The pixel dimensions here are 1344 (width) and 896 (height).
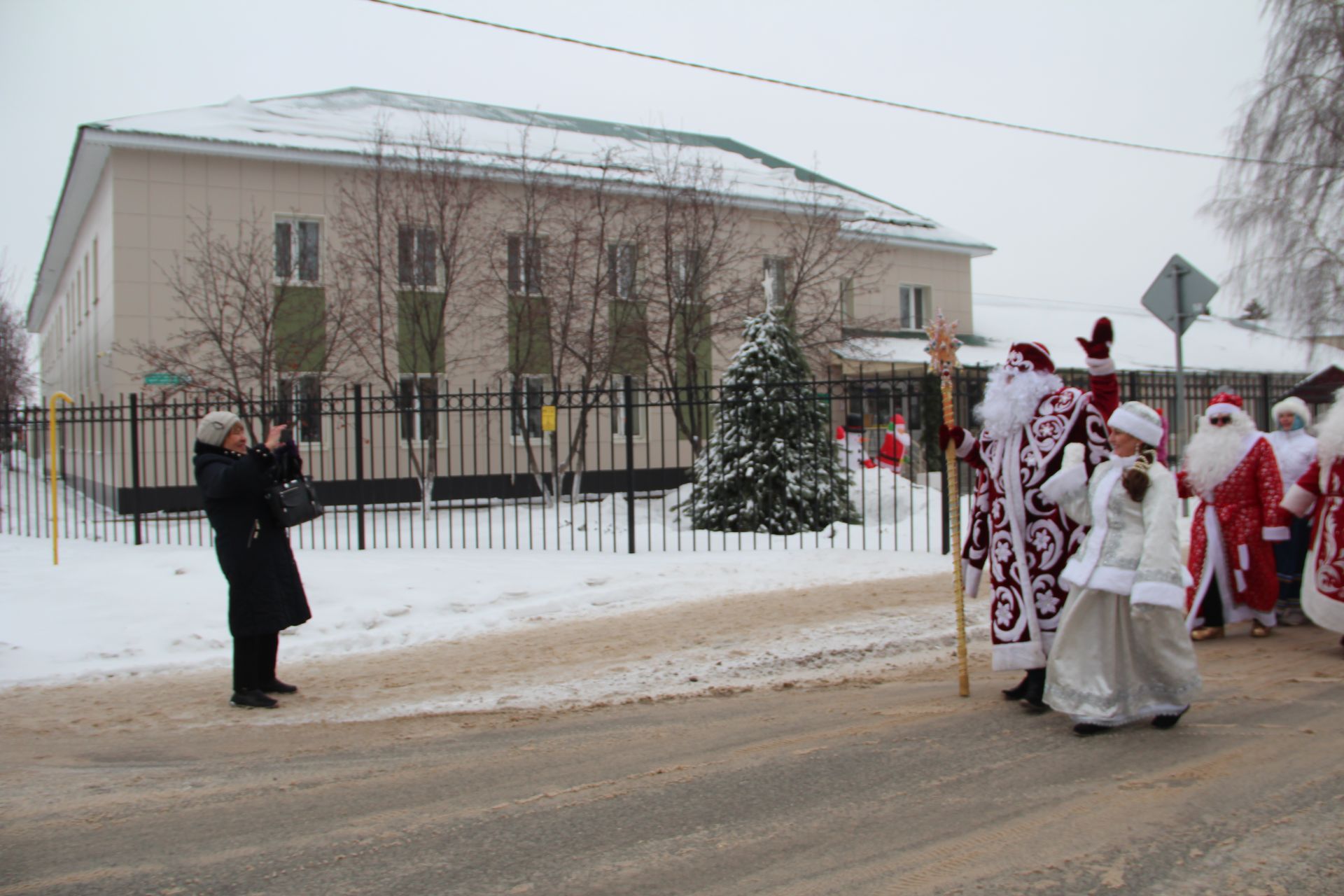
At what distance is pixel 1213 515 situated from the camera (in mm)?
7781

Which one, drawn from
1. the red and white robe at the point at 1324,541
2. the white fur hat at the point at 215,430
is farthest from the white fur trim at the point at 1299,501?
the white fur hat at the point at 215,430

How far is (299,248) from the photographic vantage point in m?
20.0

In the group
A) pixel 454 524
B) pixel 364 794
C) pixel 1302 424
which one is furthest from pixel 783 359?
pixel 364 794

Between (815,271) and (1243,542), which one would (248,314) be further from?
(1243,542)

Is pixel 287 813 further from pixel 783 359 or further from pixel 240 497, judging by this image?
pixel 783 359

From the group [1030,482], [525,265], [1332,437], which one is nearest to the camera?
[1030,482]

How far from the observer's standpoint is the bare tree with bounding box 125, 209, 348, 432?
17.8 m

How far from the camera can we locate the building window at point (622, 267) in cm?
2062

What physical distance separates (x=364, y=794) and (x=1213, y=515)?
241 inches

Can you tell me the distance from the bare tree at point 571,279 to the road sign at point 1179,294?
10.9 m

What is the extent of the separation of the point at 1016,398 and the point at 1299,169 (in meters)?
19.1

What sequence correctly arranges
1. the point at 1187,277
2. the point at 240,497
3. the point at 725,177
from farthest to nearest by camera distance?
the point at 725,177 < the point at 1187,277 < the point at 240,497

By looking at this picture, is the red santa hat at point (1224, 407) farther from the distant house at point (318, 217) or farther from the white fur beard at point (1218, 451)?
the distant house at point (318, 217)

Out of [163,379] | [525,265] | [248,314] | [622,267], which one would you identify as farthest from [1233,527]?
[248,314]
